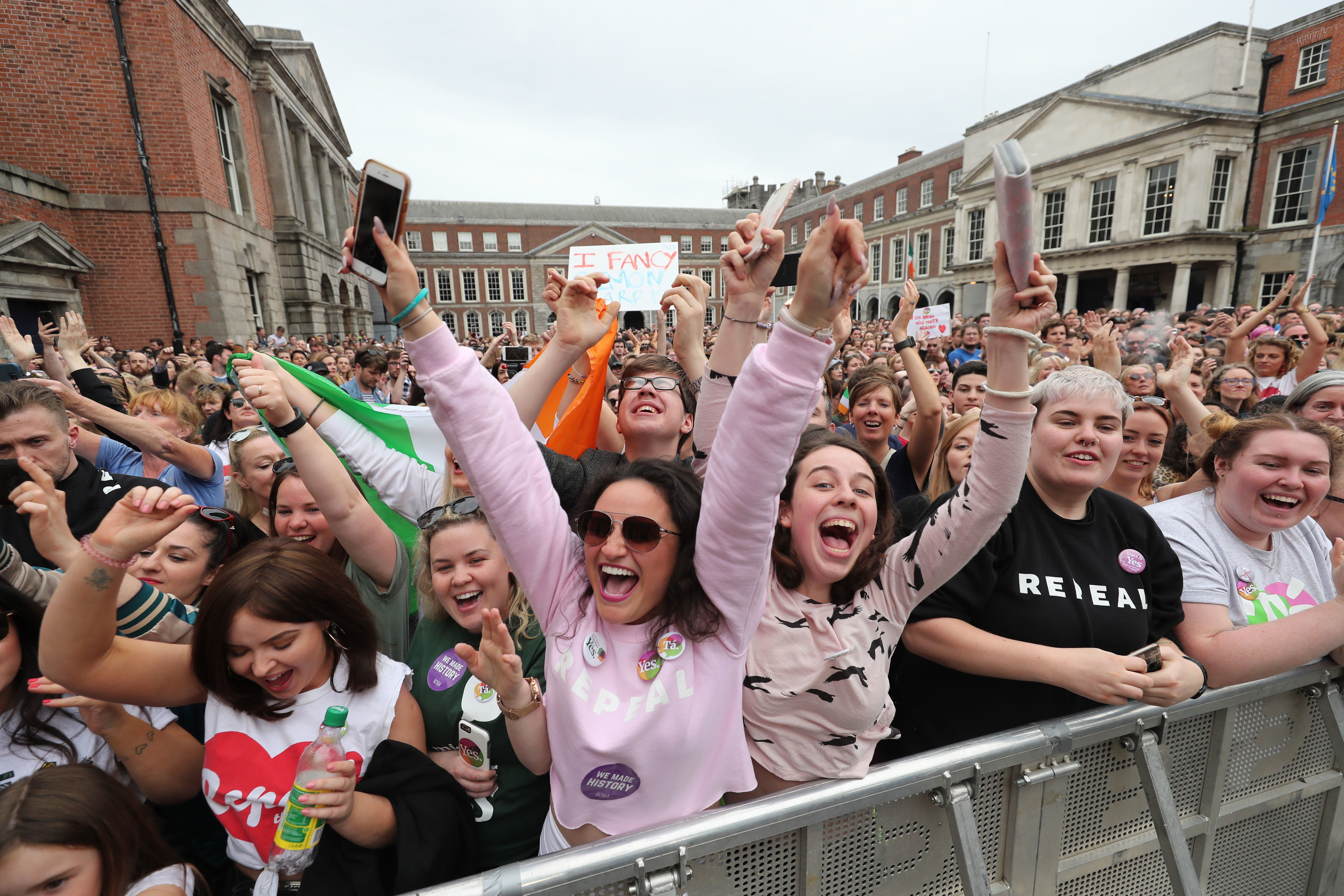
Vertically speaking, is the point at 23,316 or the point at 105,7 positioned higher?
the point at 105,7

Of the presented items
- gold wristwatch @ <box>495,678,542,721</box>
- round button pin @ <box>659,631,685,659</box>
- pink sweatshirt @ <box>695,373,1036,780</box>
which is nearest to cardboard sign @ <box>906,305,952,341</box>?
pink sweatshirt @ <box>695,373,1036,780</box>

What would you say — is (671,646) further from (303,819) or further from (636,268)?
(636,268)

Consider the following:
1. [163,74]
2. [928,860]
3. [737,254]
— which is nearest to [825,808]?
[928,860]

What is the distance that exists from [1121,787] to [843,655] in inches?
42.1

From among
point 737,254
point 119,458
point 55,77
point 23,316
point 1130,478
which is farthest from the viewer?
point 55,77

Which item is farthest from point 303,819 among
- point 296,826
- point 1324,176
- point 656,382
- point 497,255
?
point 497,255

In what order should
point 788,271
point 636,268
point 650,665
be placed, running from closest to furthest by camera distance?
1. point 650,665
2. point 788,271
3. point 636,268

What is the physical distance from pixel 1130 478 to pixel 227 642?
3680mm

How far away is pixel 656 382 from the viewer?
8.95ft

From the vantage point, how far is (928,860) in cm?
161

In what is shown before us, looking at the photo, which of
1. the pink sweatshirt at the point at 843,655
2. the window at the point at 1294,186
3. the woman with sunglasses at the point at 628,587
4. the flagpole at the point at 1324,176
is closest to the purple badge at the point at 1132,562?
the pink sweatshirt at the point at 843,655

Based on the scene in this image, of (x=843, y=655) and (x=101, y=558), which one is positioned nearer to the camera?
(x=101, y=558)

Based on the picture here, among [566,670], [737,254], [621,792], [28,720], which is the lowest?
[621,792]

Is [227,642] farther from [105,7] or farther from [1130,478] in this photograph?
[105,7]
